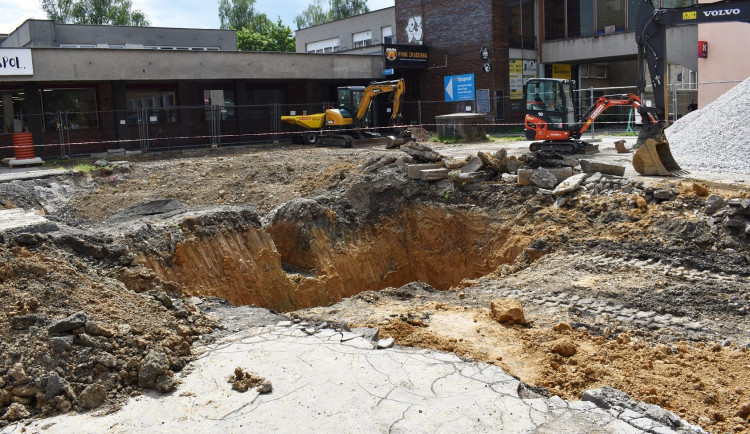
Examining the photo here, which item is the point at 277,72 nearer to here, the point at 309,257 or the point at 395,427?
the point at 309,257

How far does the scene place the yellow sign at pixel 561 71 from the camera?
1495 inches

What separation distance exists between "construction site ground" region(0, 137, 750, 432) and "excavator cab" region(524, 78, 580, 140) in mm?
2846

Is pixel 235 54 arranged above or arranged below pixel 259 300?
above

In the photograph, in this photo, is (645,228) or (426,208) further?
(426,208)

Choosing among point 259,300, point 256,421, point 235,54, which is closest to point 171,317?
point 256,421

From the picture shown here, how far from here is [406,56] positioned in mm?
36250

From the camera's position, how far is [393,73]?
35.5 m

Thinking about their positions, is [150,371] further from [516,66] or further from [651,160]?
[516,66]

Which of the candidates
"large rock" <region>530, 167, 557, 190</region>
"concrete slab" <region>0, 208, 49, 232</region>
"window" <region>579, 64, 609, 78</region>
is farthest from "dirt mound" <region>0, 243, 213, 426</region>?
"window" <region>579, 64, 609, 78</region>

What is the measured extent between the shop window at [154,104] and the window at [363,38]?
19.0 m

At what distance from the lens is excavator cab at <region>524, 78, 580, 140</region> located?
21.5 meters

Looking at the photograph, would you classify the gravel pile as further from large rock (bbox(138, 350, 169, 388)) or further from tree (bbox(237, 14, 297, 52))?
tree (bbox(237, 14, 297, 52))

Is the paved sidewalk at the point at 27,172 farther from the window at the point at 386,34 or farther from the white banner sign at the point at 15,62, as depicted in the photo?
the window at the point at 386,34

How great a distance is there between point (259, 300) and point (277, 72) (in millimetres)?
20610
